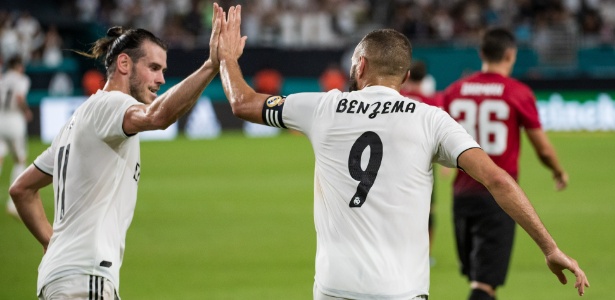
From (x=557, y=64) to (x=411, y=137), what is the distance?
26088 millimetres

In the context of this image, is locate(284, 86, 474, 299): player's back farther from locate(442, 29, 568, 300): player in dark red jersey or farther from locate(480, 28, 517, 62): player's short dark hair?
locate(480, 28, 517, 62): player's short dark hair

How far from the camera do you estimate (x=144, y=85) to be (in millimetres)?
5316

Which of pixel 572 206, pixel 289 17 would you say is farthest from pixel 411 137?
pixel 289 17

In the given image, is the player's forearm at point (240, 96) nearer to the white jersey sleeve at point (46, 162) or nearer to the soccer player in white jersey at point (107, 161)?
the soccer player in white jersey at point (107, 161)

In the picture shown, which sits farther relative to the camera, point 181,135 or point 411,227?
point 181,135

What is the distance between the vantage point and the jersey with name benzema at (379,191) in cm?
478

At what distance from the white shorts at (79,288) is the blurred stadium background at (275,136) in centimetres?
329

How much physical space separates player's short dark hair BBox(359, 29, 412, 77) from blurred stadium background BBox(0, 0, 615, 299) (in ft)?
11.2

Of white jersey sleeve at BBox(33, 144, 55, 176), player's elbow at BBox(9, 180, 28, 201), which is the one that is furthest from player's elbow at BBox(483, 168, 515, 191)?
player's elbow at BBox(9, 180, 28, 201)

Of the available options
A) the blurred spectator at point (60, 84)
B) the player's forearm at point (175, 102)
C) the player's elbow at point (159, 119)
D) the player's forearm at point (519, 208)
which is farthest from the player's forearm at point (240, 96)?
the blurred spectator at point (60, 84)

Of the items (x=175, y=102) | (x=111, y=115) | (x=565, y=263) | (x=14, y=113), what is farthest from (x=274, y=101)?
(x=14, y=113)

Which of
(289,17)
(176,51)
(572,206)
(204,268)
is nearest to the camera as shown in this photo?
(204,268)

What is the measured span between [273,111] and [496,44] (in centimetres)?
374

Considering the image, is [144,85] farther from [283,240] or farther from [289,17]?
[289,17]
